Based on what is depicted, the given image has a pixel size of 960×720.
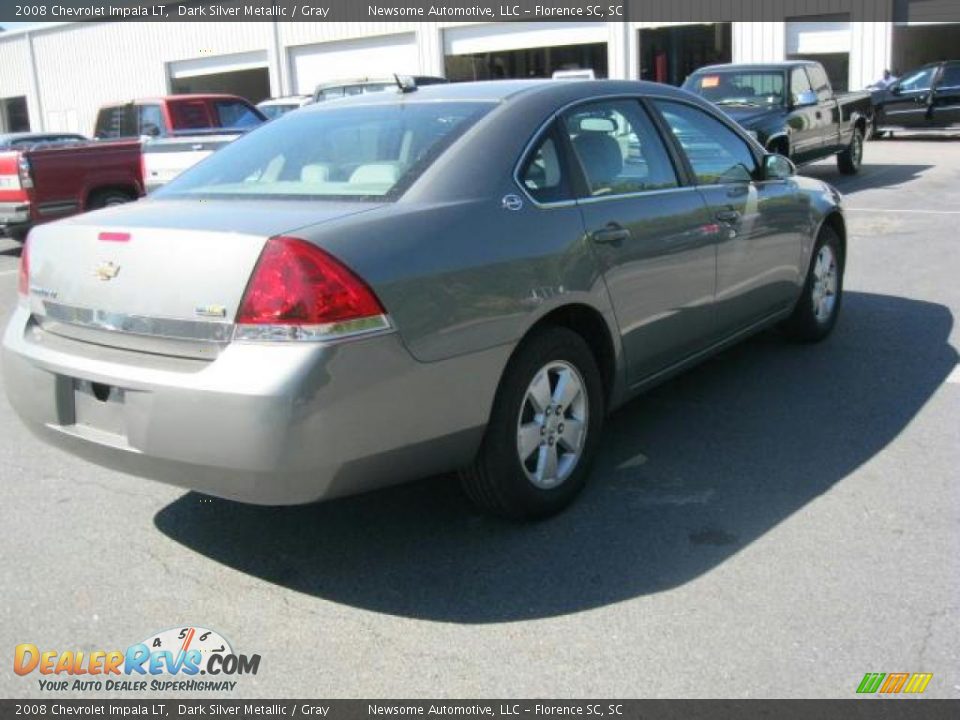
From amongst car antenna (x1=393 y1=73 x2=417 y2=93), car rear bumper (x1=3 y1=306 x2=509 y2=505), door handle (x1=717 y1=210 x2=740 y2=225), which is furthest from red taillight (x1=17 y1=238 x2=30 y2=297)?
door handle (x1=717 y1=210 x2=740 y2=225)

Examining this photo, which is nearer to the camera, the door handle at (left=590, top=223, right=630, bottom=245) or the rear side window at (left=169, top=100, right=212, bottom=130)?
the door handle at (left=590, top=223, right=630, bottom=245)

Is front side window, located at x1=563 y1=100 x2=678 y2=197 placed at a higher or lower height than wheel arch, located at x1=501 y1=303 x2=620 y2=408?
higher

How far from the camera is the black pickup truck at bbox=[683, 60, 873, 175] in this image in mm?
12922

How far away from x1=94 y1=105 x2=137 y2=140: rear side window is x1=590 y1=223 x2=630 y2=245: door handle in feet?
41.0

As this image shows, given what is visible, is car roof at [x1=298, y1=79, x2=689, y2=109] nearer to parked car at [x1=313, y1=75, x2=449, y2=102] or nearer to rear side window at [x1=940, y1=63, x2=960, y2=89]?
parked car at [x1=313, y1=75, x2=449, y2=102]

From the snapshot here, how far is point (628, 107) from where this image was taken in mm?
4559

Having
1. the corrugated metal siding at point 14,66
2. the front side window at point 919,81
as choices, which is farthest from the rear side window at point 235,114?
the corrugated metal siding at point 14,66

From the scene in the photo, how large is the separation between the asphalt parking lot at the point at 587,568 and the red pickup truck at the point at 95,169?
695 cm

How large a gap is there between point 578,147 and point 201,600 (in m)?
2.29

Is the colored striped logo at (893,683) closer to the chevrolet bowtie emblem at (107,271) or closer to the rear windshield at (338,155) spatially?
the rear windshield at (338,155)

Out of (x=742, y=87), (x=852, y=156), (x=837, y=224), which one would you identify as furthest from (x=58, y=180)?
(x=852, y=156)

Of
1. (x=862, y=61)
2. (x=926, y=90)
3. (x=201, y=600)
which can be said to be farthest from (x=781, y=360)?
(x=862, y=61)

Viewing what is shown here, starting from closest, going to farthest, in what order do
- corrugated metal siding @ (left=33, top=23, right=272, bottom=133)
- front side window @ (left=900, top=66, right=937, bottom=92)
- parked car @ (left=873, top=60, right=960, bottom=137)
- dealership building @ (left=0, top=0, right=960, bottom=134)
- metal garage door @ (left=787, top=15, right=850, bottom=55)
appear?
parked car @ (left=873, top=60, right=960, bottom=137), front side window @ (left=900, top=66, right=937, bottom=92), metal garage door @ (left=787, top=15, right=850, bottom=55), dealership building @ (left=0, top=0, right=960, bottom=134), corrugated metal siding @ (left=33, top=23, right=272, bottom=133)
